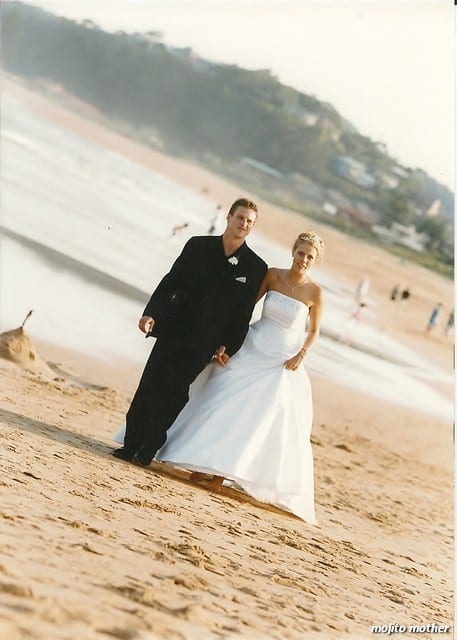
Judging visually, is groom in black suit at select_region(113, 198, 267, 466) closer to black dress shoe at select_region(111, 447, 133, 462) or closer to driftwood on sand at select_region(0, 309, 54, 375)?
black dress shoe at select_region(111, 447, 133, 462)

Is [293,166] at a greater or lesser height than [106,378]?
greater

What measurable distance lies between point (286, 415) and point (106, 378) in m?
2.65

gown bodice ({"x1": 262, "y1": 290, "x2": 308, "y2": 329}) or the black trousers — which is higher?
gown bodice ({"x1": 262, "y1": 290, "x2": 308, "y2": 329})

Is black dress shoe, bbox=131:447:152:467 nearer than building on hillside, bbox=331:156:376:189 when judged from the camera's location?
Yes

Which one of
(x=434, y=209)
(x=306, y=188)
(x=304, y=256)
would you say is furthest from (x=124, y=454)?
(x=306, y=188)

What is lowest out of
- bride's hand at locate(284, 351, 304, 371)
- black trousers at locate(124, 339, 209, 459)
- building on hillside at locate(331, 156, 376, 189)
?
black trousers at locate(124, 339, 209, 459)

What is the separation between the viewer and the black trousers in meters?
4.09

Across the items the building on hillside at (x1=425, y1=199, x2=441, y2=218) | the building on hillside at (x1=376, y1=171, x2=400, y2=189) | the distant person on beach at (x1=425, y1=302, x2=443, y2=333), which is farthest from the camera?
the building on hillside at (x1=376, y1=171, x2=400, y2=189)

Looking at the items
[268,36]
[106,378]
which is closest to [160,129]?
[268,36]

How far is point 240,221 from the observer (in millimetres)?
4039

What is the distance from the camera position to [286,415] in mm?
4164

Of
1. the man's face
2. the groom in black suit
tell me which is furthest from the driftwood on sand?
the man's face

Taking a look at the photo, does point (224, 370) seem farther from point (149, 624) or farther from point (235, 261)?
point (149, 624)

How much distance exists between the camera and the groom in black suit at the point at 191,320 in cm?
410
